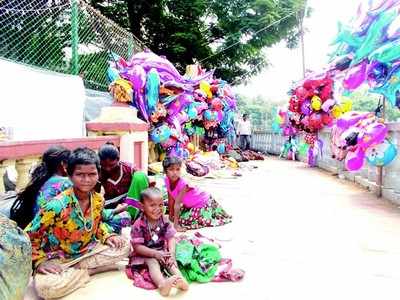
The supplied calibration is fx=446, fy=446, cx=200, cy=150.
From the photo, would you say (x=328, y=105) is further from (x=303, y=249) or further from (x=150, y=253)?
(x=150, y=253)

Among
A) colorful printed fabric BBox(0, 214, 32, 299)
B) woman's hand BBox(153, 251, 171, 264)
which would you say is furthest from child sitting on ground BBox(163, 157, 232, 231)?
colorful printed fabric BBox(0, 214, 32, 299)

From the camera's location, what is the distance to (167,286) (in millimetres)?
3037

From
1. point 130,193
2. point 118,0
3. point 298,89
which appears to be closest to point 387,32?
point 130,193

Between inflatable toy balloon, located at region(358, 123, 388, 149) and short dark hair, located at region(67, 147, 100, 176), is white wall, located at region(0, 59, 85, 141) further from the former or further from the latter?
inflatable toy balloon, located at region(358, 123, 388, 149)

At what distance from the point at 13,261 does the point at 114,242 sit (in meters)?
1.39

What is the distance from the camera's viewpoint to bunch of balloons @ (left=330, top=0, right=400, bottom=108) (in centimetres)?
584

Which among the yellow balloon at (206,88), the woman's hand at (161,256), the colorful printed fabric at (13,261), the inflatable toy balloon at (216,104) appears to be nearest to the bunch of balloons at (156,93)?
the yellow balloon at (206,88)

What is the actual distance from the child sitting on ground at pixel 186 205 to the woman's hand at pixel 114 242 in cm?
145

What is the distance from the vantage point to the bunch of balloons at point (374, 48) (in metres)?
5.84

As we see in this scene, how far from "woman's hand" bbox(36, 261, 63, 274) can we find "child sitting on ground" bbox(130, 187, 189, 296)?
597 millimetres

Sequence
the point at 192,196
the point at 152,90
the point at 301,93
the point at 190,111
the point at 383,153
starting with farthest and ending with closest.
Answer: the point at 301,93 < the point at 190,111 < the point at 152,90 < the point at 383,153 < the point at 192,196

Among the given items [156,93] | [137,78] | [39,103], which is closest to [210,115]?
[156,93]

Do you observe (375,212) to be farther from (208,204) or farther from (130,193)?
(130,193)

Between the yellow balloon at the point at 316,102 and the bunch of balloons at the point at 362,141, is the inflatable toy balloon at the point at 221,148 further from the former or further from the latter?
the bunch of balloons at the point at 362,141
